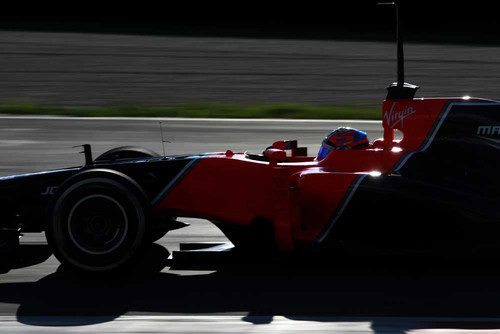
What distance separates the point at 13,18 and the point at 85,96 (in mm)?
9671

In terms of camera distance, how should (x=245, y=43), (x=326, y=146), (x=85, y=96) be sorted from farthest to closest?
(x=245, y=43) → (x=85, y=96) → (x=326, y=146)

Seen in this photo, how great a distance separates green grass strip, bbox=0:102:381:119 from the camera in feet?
46.1

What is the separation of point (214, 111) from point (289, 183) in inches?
341

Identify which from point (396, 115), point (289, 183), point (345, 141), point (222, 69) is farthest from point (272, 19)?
point (289, 183)

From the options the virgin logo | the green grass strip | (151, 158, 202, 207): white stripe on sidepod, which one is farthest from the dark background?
(151, 158, 202, 207): white stripe on sidepod

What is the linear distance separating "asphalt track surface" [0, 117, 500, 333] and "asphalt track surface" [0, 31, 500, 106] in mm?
9421

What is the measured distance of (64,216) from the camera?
18.5ft

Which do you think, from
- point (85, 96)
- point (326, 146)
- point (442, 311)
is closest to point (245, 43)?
point (85, 96)

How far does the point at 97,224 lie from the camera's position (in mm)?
5738

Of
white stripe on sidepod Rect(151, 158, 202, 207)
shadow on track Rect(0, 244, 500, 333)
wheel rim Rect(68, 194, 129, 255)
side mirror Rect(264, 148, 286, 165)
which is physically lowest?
shadow on track Rect(0, 244, 500, 333)

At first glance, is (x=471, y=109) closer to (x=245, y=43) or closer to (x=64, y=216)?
(x=64, y=216)

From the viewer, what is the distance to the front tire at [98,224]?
5602 millimetres

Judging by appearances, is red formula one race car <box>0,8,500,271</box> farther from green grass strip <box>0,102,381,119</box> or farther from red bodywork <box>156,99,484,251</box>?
green grass strip <box>0,102,381,119</box>

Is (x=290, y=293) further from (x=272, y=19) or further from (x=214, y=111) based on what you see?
(x=272, y=19)
